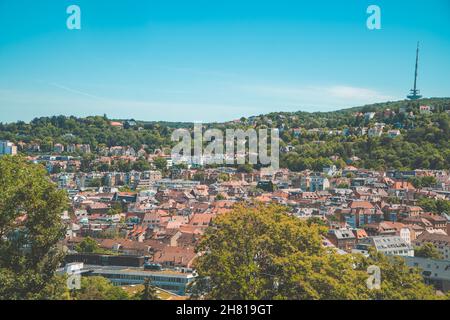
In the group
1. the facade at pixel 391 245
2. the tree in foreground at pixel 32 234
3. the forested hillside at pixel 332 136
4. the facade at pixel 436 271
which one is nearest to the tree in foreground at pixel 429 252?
the facade at pixel 391 245

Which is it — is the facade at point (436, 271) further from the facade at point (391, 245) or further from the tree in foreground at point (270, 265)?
the tree in foreground at point (270, 265)

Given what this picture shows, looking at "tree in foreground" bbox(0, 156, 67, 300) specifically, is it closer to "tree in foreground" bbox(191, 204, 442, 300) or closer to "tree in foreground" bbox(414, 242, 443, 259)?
"tree in foreground" bbox(191, 204, 442, 300)

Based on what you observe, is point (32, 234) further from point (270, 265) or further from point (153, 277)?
point (153, 277)

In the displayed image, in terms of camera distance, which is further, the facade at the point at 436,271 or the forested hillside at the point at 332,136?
the forested hillside at the point at 332,136

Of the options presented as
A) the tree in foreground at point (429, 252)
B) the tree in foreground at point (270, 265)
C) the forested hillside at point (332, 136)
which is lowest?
the tree in foreground at point (429, 252)

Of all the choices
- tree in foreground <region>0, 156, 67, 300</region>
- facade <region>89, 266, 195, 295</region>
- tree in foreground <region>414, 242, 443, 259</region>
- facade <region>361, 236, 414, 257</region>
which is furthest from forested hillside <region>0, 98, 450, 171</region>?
tree in foreground <region>0, 156, 67, 300</region>
